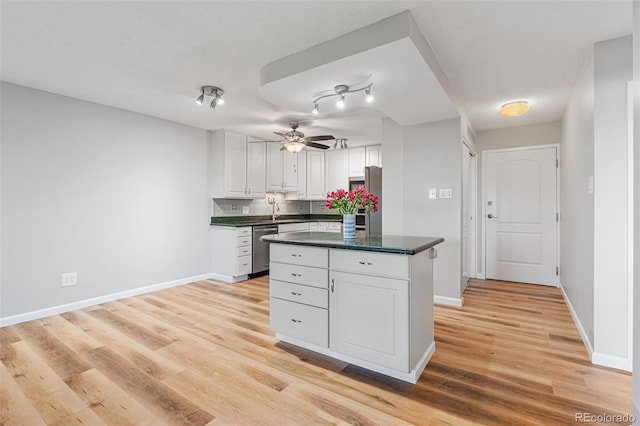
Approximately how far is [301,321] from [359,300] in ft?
1.90

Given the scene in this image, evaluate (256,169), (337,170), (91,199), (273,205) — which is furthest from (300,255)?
(337,170)

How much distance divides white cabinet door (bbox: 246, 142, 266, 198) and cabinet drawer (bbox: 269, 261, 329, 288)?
9.20ft

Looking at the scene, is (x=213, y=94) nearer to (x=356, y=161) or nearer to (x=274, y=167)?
(x=274, y=167)

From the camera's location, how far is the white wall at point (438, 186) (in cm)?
354

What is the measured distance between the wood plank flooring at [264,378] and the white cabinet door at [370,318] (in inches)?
6.4

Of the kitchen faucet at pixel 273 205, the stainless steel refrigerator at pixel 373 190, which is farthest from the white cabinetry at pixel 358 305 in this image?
the kitchen faucet at pixel 273 205

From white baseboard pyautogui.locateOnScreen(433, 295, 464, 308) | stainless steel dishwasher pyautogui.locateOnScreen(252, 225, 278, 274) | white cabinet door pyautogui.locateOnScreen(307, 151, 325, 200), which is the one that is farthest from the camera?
white cabinet door pyautogui.locateOnScreen(307, 151, 325, 200)

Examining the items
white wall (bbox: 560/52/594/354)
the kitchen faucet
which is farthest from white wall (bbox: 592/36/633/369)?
the kitchen faucet

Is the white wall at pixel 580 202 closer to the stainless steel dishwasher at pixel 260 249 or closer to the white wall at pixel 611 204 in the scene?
the white wall at pixel 611 204

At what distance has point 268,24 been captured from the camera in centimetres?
205

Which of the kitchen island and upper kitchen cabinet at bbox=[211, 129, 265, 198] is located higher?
upper kitchen cabinet at bbox=[211, 129, 265, 198]

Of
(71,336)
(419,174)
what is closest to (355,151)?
(419,174)

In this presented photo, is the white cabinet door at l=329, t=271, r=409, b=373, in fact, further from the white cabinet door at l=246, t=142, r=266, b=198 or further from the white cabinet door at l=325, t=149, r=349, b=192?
the white cabinet door at l=325, t=149, r=349, b=192

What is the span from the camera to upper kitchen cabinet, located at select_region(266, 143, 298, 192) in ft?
18.2
